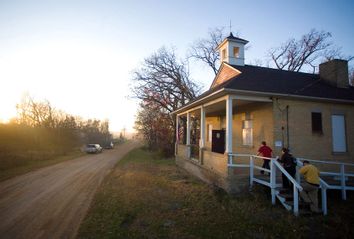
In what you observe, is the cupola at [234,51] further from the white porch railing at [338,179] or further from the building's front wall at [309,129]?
the white porch railing at [338,179]

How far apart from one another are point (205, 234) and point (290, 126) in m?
8.06

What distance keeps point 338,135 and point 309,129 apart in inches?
87.5

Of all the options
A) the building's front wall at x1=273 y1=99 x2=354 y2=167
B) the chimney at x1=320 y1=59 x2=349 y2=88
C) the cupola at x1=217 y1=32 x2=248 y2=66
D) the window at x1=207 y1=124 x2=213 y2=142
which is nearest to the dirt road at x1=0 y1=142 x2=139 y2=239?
the building's front wall at x1=273 y1=99 x2=354 y2=167

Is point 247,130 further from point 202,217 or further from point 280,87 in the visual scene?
point 202,217

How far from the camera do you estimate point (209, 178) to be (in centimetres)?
1273

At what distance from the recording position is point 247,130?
14.7 meters

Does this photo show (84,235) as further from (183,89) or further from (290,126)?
(183,89)

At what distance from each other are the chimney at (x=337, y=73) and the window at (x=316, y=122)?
13.1 feet

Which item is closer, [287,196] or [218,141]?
[287,196]

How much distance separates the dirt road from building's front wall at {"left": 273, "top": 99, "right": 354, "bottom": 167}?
381 inches

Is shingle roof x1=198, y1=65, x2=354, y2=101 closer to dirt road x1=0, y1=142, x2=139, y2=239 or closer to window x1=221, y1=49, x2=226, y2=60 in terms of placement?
window x1=221, y1=49, x2=226, y2=60

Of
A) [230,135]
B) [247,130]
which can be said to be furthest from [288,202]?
[247,130]

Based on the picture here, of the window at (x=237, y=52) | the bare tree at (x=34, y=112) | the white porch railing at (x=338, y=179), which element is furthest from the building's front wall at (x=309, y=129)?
the bare tree at (x=34, y=112)

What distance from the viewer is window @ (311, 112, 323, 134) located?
12805 mm
